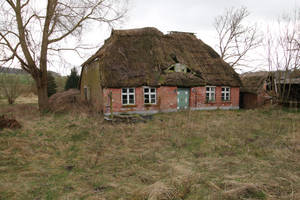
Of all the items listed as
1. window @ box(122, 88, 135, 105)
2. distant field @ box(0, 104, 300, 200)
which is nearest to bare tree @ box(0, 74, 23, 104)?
window @ box(122, 88, 135, 105)

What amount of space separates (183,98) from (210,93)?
2.80 metres

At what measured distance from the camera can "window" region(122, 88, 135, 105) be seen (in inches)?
575

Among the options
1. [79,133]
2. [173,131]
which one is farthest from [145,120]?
[79,133]

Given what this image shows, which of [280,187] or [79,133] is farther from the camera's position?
[79,133]

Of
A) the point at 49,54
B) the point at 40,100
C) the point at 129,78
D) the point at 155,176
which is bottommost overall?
the point at 155,176

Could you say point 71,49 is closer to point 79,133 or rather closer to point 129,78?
point 129,78

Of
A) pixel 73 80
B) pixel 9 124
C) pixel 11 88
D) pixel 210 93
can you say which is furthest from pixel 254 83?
pixel 11 88

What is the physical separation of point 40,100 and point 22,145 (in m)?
9.39

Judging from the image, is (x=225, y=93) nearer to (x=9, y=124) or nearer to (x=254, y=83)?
(x=254, y=83)

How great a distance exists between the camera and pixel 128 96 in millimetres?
14648

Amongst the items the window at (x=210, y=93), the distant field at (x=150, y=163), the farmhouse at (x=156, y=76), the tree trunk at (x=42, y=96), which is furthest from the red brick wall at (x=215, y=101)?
the tree trunk at (x=42, y=96)

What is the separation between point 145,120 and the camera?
11.6 meters

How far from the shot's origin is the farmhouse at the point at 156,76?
47.8 feet

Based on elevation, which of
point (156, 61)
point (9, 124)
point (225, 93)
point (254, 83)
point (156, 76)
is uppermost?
point (156, 61)
